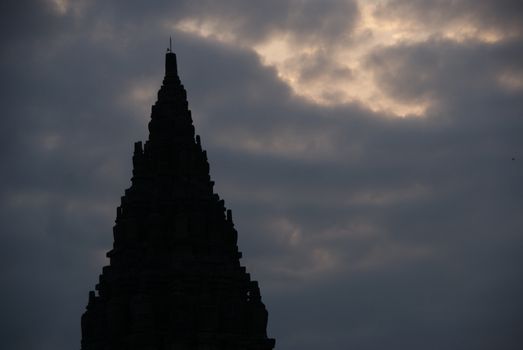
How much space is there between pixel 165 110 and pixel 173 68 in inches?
124

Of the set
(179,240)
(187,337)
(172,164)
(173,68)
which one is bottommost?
(187,337)

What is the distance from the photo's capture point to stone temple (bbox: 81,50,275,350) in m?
72.1

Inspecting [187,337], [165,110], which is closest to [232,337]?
[187,337]

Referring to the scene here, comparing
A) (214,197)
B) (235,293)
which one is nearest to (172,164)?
(214,197)

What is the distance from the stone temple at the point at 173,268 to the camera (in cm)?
7212

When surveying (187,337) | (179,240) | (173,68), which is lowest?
(187,337)

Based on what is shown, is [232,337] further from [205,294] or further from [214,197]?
[214,197]

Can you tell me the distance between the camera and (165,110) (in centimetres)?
7894

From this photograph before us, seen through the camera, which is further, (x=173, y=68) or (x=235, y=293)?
(x=173, y=68)

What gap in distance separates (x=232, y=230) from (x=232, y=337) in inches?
262

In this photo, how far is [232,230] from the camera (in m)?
76.1

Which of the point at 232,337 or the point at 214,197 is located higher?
the point at 214,197

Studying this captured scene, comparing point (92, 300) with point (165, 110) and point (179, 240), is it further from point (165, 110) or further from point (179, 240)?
point (165, 110)

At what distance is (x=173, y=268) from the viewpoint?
73500 millimetres
